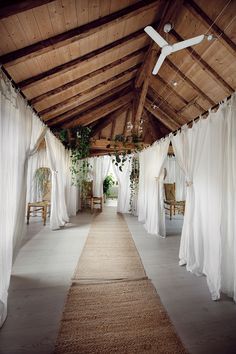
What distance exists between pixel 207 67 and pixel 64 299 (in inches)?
157

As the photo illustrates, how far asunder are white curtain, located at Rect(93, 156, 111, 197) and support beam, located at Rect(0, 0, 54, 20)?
20.2 feet

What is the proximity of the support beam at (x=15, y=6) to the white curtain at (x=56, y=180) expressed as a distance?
8.35 ft

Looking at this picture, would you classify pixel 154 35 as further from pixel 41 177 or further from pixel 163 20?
pixel 41 177

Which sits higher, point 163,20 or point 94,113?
point 163,20

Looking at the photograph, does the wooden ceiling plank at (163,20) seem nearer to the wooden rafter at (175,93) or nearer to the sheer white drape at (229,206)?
the wooden rafter at (175,93)

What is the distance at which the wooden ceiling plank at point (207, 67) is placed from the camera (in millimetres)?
3168

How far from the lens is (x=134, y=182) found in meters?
6.67

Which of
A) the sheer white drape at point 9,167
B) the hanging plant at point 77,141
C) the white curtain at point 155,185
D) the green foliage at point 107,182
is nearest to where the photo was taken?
the sheer white drape at point 9,167

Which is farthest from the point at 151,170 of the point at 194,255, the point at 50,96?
the point at 50,96

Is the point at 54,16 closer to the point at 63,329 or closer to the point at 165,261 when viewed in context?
the point at 63,329

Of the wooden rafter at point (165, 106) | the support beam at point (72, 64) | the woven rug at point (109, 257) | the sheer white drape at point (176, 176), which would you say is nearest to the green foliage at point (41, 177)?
the woven rug at point (109, 257)

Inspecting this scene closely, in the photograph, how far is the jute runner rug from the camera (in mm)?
1461

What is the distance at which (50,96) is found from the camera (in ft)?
10.5

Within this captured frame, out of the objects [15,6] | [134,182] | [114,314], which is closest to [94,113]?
[134,182]
